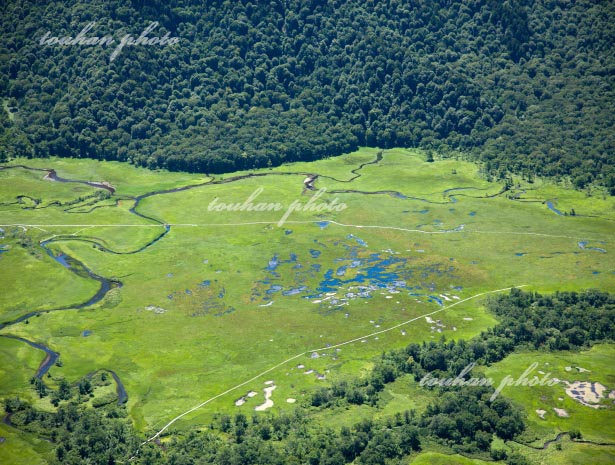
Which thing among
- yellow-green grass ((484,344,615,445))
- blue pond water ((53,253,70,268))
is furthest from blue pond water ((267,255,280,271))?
yellow-green grass ((484,344,615,445))

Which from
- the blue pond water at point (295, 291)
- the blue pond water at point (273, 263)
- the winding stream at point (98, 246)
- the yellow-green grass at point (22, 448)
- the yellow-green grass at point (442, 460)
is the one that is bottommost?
the blue pond water at point (295, 291)

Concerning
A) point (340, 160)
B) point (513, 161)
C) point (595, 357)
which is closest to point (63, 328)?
point (595, 357)

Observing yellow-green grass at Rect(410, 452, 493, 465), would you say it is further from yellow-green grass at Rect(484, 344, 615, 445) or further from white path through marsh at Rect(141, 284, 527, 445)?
white path through marsh at Rect(141, 284, 527, 445)

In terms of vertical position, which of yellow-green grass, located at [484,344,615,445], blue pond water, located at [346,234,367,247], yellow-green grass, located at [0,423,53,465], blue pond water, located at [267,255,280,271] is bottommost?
blue pond water, located at [267,255,280,271]

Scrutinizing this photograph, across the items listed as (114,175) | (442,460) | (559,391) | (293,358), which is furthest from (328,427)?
(114,175)

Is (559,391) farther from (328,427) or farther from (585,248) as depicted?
(585,248)

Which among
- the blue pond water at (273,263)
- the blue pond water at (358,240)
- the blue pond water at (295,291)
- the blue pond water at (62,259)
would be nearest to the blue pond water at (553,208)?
the blue pond water at (358,240)

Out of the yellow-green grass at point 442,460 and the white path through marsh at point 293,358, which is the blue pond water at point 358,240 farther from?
the yellow-green grass at point 442,460
